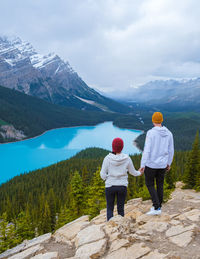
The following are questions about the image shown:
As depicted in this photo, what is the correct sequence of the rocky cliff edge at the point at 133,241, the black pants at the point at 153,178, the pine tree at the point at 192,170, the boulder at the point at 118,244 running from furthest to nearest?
1. the pine tree at the point at 192,170
2. the black pants at the point at 153,178
3. the boulder at the point at 118,244
4. the rocky cliff edge at the point at 133,241

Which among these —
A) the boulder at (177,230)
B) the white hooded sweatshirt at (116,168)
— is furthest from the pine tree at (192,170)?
the white hooded sweatshirt at (116,168)

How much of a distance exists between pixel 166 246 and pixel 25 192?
70.4m

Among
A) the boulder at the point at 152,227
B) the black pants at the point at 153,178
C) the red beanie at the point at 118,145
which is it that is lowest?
the boulder at the point at 152,227

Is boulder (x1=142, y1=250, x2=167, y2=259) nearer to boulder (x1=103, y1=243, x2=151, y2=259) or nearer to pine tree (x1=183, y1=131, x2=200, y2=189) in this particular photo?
boulder (x1=103, y1=243, x2=151, y2=259)

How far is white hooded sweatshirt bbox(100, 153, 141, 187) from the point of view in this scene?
7.32 meters

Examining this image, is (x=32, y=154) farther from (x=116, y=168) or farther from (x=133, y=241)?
(x=133, y=241)

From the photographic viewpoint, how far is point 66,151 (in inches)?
6038

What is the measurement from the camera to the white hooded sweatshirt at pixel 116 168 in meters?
7.32

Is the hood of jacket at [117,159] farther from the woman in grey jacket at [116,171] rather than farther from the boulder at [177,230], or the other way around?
the boulder at [177,230]

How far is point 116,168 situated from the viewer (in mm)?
7434

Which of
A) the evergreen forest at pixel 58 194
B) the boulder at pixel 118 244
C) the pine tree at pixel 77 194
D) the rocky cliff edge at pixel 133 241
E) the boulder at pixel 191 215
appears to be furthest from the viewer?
the pine tree at pixel 77 194

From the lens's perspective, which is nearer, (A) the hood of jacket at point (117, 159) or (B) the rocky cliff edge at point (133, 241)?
(B) the rocky cliff edge at point (133, 241)

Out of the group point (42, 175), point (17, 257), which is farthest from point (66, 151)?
point (17, 257)

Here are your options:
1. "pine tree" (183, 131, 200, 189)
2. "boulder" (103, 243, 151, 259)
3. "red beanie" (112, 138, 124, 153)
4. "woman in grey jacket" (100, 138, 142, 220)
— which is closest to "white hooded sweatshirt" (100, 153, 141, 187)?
"woman in grey jacket" (100, 138, 142, 220)
